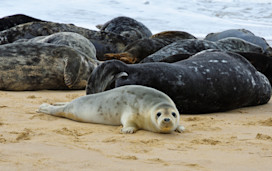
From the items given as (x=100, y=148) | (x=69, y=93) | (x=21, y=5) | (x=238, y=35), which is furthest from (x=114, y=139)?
(x=21, y=5)

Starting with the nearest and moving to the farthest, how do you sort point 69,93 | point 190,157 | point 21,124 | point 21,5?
1. point 190,157
2. point 21,124
3. point 69,93
4. point 21,5

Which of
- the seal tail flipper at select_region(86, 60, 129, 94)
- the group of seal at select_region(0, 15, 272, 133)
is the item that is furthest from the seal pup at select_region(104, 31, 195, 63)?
the seal tail flipper at select_region(86, 60, 129, 94)

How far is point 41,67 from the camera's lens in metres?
6.31

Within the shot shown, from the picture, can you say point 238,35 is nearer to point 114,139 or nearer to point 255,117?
point 255,117

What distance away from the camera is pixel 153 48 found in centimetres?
897

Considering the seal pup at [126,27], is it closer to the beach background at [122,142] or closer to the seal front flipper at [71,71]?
the seal front flipper at [71,71]

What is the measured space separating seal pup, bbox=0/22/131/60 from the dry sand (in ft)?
18.9

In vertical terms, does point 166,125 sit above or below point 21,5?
above

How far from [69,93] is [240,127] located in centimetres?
282

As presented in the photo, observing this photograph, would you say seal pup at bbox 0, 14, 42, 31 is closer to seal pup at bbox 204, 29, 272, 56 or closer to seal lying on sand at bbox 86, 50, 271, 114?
seal pup at bbox 204, 29, 272, 56

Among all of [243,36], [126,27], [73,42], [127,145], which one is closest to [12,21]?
[126,27]

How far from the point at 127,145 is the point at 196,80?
6.82ft

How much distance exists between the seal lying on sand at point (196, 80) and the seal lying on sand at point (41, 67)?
1677mm

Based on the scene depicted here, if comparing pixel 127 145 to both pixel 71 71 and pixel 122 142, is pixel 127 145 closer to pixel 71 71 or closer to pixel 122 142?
pixel 122 142
